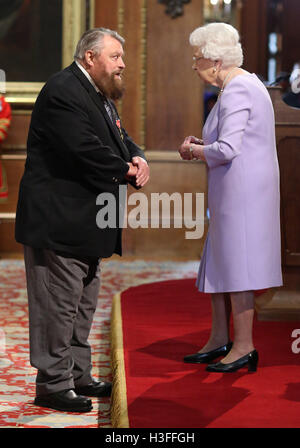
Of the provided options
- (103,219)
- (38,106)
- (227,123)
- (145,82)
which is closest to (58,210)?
(103,219)

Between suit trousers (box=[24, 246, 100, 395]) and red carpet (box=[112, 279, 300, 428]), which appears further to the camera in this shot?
suit trousers (box=[24, 246, 100, 395])

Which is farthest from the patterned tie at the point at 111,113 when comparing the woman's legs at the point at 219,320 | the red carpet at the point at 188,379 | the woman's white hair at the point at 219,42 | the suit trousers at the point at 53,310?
the red carpet at the point at 188,379

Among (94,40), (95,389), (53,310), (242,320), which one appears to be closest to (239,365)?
(242,320)

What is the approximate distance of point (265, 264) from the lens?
393 cm

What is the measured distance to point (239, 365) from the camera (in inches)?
156

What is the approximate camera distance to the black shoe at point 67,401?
12.2 feet

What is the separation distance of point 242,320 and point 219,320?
0.26m

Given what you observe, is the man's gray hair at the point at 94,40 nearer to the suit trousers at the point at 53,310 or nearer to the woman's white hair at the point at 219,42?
the woman's white hair at the point at 219,42

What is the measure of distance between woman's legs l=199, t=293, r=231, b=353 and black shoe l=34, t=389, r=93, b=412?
77 centimetres

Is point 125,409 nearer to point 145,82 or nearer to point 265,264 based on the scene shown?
point 265,264

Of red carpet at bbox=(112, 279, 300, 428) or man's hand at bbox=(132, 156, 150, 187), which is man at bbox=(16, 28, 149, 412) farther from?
red carpet at bbox=(112, 279, 300, 428)

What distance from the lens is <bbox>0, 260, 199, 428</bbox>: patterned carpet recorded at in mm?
3645

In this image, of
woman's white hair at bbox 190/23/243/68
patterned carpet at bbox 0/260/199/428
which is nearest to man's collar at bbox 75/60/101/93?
woman's white hair at bbox 190/23/243/68

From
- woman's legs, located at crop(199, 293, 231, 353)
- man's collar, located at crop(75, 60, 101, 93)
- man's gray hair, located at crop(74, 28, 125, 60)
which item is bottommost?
woman's legs, located at crop(199, 293, 231, 353)
